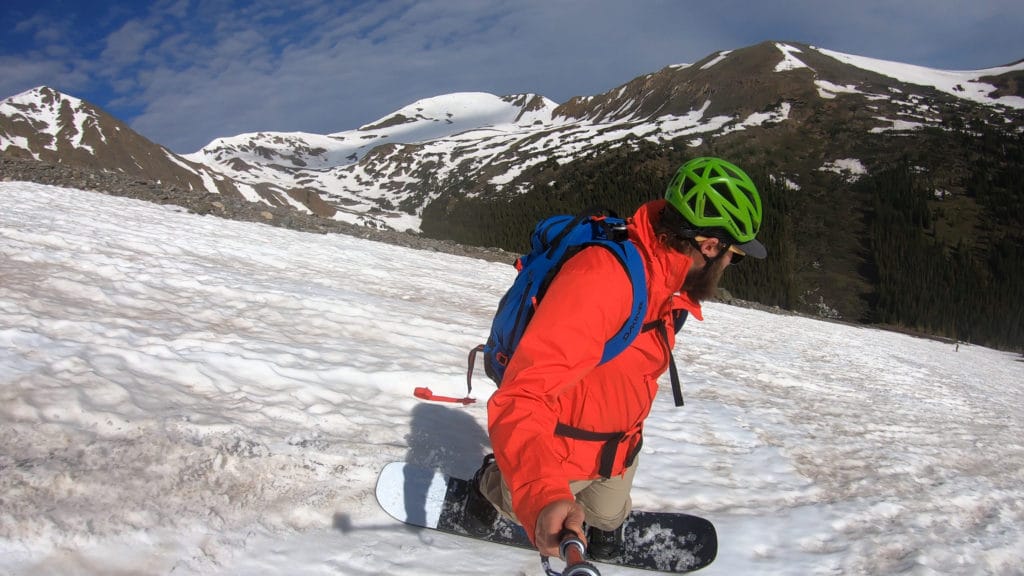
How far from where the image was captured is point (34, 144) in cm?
10594

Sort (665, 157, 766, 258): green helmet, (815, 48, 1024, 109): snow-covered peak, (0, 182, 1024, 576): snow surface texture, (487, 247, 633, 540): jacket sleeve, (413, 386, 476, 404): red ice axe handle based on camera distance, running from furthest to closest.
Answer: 1. (815, 48, 1024, 109): snow-covered peak
2. (413, 386, 476, 404): red ice axe handle
3. (0, 182, 1024, 576): snow surface texture
4. (665, 157, 766, 258): green helmet
5. (487, 247, 633, 540): jacket sleeve

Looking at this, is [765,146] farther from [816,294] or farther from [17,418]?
[17,418]

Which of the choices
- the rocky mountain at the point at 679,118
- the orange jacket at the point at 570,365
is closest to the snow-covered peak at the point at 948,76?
the rocky mountain at the point at 679,118

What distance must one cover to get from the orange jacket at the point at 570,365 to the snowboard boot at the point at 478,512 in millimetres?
954

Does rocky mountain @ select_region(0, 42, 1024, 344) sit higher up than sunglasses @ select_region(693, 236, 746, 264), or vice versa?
rocky mountain @ select_region(0, 42, 1024, 344)

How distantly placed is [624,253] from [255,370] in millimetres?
4516

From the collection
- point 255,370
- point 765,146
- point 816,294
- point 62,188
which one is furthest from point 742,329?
point 765,146

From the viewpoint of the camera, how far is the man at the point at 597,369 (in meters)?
2.20

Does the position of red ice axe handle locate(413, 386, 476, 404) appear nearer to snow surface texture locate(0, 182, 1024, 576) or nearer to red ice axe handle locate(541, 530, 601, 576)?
snow surface texture locate(0, 182, 1024, 576)

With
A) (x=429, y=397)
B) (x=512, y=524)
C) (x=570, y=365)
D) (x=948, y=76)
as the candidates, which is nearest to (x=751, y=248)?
(x=570, y=365)

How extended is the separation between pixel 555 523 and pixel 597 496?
1633mm

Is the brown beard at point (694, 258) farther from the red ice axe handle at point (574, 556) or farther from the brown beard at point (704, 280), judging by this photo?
the red ice axe handle at point (574, 556)

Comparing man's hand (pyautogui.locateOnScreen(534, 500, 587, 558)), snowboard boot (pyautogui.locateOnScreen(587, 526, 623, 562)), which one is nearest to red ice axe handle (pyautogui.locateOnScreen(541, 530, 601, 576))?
man's hand (pyautogui.locateOnScreen(534, 500, 587, 558))

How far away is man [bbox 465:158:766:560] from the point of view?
86.6 inches
